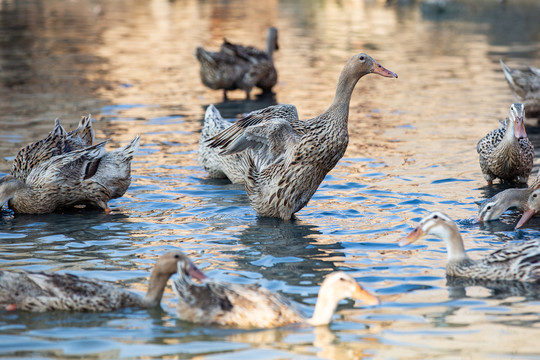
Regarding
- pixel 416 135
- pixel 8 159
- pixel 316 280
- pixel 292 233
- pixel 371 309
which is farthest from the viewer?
pixel 416 135

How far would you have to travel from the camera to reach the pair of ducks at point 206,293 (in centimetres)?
648

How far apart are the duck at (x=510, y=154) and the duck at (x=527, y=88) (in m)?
3.43

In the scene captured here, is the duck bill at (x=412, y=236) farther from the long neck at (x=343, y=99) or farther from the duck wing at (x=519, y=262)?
the long neck at (x=343, y=99)

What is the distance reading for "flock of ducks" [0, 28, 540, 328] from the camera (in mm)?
6574

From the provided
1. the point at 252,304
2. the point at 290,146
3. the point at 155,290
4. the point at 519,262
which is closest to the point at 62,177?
the point at 290,146

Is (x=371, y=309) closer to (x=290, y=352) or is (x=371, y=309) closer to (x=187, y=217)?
(x=290, y=352)

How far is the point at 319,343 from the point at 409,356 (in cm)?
66

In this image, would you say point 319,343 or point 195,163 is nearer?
point 319,343

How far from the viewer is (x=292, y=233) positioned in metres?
9.28

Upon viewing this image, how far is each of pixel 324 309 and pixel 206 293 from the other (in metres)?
0.92

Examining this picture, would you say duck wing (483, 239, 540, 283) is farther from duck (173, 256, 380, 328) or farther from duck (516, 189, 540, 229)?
duck (516, 189, 540, 229)

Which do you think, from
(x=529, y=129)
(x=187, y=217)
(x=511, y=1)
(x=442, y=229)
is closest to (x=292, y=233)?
(x=187, y=217)

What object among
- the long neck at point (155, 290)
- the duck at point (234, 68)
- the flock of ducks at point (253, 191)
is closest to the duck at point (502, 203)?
the flock of ducks at point (253, 191)

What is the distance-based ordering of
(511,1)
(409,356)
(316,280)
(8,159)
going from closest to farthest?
(409,356) → (316,280) → (8,159) → (511,1)
